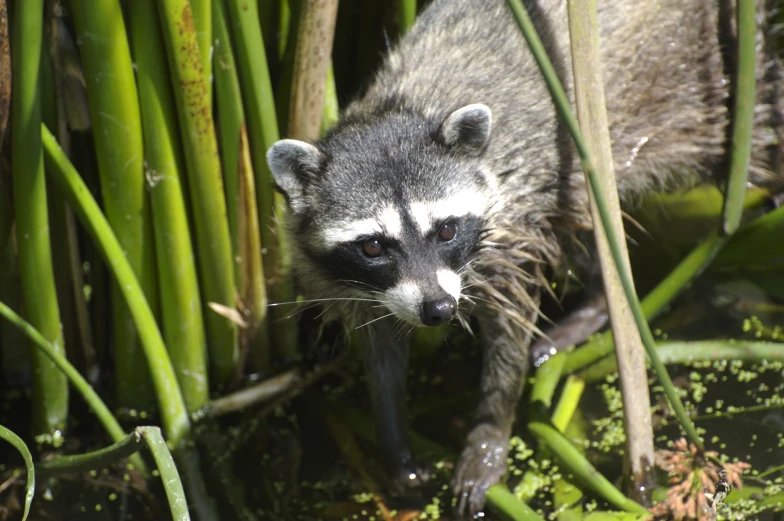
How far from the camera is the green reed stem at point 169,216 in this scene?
306 centimetres

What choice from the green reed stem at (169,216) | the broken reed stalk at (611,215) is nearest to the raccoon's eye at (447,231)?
the broken reed stalk at (611,215)

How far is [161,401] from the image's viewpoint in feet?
11.3

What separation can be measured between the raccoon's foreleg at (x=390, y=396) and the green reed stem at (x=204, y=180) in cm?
60

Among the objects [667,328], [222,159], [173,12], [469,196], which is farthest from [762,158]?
[173,12]

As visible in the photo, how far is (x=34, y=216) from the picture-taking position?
10.1 feet

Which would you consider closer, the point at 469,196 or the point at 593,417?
the point at 469,196

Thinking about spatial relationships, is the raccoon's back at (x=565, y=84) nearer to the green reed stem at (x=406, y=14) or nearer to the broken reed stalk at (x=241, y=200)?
the green reed stem at (x=406, y=14)

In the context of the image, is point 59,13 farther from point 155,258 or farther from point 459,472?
point 459,472

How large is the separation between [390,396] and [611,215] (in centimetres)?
119

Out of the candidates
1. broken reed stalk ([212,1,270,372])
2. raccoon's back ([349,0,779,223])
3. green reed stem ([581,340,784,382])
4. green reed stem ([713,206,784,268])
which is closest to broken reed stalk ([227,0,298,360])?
broken reed stalk ([212,1,270,372])

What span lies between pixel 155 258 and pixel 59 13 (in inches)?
36.8

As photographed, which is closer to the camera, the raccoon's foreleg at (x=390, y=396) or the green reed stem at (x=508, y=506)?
the green reed stem at (x=508, y=506)

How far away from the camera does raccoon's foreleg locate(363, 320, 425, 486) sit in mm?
3428

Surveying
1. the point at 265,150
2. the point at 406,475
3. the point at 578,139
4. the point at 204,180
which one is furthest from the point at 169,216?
the point at 578,139
